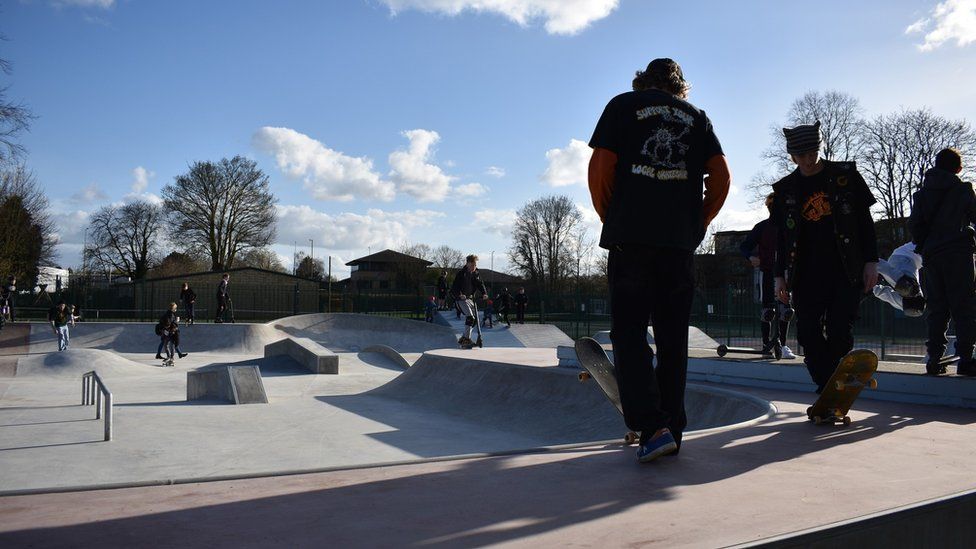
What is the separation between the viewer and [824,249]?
4148mm

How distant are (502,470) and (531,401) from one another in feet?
18.0

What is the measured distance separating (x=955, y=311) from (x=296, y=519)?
5150 mm

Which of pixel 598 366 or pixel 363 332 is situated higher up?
pixel 598 366

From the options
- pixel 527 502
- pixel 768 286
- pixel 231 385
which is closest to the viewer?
pixel 527 502

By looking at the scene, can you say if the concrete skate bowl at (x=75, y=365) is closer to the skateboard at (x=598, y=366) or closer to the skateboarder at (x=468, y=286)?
the skateboarder at (x=468, y=286)

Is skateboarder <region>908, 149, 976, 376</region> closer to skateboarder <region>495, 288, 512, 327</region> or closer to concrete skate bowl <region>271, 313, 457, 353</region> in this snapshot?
concrete skate bowl <region>271, 313, 457, 353</region>

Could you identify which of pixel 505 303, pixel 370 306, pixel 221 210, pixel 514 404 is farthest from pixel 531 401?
pixel 221 210

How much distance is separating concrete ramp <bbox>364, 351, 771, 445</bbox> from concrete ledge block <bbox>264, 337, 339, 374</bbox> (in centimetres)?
268

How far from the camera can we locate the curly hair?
10.8ft

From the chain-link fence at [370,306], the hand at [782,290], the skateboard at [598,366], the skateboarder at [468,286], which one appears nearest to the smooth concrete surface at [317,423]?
the skateboard at [598,366]

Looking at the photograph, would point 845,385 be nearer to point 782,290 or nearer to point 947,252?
point 782,290

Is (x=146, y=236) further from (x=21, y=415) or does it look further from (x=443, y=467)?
(x=443, y=467)

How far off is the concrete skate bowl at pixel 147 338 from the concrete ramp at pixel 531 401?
40.6ft

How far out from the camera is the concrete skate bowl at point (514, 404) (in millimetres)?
5980
